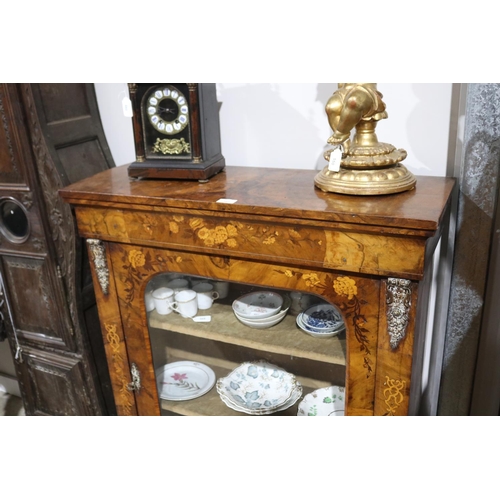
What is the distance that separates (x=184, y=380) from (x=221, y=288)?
271 mm

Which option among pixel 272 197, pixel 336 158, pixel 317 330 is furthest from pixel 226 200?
pixel 317 330

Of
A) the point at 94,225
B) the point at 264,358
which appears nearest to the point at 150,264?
the point at 94,225

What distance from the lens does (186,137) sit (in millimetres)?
967

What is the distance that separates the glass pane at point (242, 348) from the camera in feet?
2.95

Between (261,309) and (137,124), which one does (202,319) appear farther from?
(137,124)

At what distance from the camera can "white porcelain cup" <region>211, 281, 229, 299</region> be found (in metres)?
0.93

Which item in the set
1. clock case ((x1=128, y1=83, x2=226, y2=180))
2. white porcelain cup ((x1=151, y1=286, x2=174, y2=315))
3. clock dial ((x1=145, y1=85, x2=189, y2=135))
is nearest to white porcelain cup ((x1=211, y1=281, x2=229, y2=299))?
white porcelain cup ((x1=151, y1=286, x2=174, y2=315))

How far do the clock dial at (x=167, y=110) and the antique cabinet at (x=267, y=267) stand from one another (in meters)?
0.12

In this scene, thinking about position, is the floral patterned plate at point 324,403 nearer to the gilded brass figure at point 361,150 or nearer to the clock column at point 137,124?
the gilded brass figure at point 361,150

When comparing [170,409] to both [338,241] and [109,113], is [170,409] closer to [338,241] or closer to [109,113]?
[338,241]

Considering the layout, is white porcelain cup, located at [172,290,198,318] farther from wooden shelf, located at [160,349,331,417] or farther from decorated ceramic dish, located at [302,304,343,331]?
A: decorated ceramic dish, located at [302,304,343,331]

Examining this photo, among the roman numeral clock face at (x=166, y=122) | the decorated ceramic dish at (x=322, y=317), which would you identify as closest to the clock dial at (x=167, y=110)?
the roman numeral clock face at (x=166, y=122)

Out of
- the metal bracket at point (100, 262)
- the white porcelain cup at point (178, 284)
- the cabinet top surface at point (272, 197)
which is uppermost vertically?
the cabinet top surface at point (272, 197)
